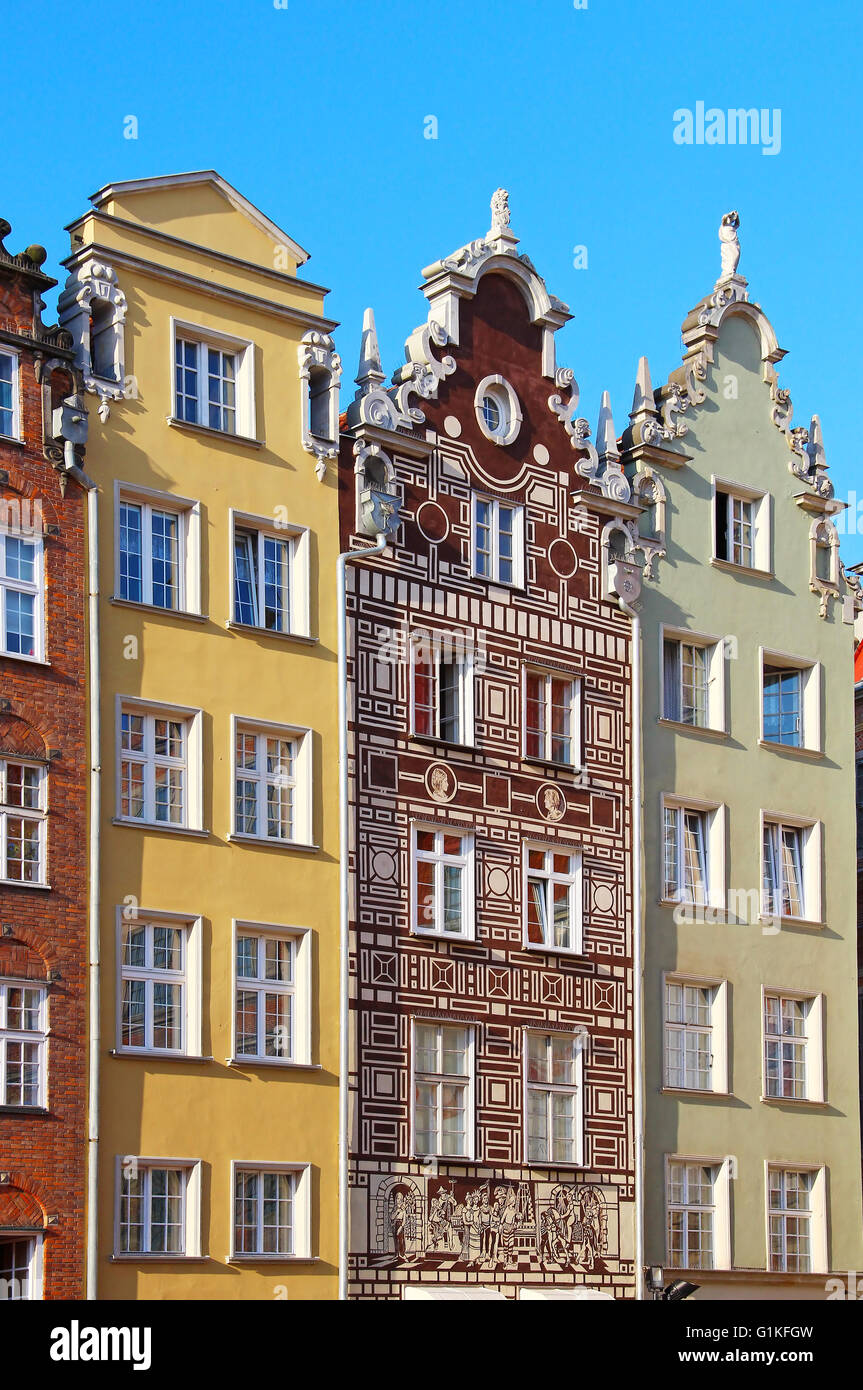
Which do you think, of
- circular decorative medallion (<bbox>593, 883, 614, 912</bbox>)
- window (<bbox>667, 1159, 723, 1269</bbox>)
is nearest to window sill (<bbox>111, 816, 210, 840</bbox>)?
circular decorative medallion (<bbox>593, 883, 614, 912</bbox>)

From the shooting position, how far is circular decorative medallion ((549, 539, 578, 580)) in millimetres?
42906

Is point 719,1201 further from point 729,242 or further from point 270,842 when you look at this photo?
point 729,242

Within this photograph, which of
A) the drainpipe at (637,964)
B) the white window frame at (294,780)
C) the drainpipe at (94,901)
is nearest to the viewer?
the drainpipe at (94,901)

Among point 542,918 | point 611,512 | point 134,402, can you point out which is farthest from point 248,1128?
point 611,512

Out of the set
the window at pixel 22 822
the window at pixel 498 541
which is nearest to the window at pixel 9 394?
the window at pixel 22 822

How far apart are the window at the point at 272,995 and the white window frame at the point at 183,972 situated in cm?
83

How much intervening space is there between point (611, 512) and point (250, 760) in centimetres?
1004

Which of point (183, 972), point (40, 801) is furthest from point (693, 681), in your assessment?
point (40, 801)

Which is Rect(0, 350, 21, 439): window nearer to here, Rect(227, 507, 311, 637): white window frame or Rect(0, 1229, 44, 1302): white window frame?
Rect(227, 507, 311, 637): white window frame

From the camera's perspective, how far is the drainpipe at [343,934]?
3657cm

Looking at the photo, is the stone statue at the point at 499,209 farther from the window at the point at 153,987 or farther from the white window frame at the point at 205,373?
the window at the point at 153,987

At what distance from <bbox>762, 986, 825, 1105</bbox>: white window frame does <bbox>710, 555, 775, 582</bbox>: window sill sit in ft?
26.3

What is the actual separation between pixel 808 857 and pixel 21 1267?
1947 centimetres

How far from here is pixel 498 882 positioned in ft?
133
